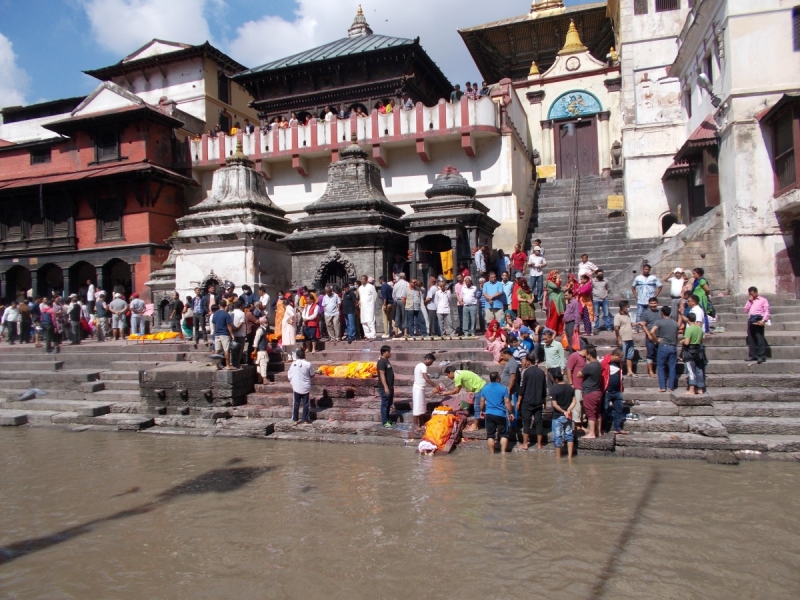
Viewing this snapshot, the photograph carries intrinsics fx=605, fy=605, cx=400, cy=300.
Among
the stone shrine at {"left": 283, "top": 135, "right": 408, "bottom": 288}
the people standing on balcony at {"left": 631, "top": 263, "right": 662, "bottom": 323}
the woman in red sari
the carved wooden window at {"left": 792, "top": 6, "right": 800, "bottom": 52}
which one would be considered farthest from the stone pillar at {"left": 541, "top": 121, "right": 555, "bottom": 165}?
the woman in red sari

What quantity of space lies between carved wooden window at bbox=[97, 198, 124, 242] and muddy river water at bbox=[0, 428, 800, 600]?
17030 mm

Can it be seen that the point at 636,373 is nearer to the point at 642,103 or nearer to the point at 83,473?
the point at 83,473

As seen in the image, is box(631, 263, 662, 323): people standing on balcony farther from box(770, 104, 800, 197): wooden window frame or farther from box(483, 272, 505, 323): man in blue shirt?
box(770, 104, 800, 197): wooden window frame

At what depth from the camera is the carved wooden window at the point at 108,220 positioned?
23.8 meters

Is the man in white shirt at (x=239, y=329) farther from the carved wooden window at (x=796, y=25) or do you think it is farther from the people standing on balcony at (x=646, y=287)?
the carved wooden window at (x=796, y=25)

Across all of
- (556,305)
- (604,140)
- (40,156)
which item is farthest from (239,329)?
(40,156)

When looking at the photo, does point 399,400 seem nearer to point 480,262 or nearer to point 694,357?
point 694,357

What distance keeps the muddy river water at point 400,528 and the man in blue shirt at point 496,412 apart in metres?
0.35

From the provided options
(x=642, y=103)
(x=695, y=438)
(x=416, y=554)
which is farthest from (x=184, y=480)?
(x=642, y=103)

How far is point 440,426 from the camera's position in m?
8.63

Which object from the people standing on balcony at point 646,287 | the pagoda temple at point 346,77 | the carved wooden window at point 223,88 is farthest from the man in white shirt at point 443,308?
the carved wooden window at point 223,88

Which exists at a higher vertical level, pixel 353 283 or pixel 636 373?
pixel 353 283

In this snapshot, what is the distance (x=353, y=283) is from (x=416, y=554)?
32.1 ft

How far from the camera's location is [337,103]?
79.6ft
